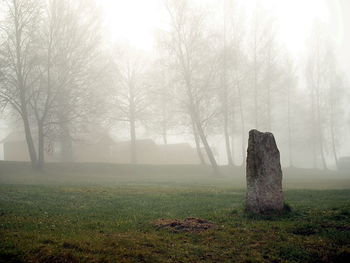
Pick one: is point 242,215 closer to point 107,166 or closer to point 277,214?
point 277,214

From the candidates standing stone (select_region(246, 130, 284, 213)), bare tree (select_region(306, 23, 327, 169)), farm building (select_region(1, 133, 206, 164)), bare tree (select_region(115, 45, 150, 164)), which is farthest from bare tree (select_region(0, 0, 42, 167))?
bare tree (select_region(306, 23, 327, 169))

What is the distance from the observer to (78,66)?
3253cm

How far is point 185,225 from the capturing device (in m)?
9.09

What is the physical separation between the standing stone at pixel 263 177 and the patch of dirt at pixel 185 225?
213 centimetres

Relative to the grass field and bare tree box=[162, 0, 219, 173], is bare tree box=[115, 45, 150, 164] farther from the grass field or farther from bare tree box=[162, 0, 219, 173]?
the grass field

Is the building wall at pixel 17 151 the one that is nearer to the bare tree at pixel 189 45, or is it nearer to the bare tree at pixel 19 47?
the bare tree at pixel 19 47

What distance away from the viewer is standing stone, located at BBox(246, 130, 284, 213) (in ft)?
34.9

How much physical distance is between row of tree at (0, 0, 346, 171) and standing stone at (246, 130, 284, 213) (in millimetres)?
22603

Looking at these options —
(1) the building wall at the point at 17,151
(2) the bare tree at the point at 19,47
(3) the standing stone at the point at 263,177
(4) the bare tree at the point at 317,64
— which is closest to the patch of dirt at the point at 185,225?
(3) the standing stone at the point at 263,177

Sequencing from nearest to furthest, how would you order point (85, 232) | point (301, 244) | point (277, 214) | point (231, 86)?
point (301, 244) < point (85, 232) < point (277, 214) < point (231, 86)

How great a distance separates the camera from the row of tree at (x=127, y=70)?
30375 millimetres

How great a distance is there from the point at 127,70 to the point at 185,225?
39.9 m

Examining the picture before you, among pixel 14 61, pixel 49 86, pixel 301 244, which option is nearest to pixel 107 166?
pixel 49 86

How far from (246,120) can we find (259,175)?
44.5 m
